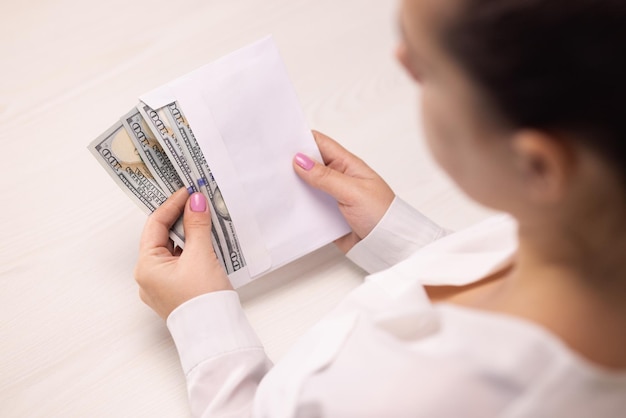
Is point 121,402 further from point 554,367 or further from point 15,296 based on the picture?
point 554,367

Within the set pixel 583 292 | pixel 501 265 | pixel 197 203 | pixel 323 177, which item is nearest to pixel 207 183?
pixel 197 203

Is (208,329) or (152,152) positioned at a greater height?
(152,152)

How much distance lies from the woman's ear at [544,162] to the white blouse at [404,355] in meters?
0.09

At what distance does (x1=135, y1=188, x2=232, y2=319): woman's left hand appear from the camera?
79 cm

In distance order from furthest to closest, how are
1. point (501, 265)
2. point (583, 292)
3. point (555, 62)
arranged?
point (501, 265), point (583, 292), point (555, 62)

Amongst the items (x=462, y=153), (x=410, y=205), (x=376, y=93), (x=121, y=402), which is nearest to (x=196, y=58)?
(x=376, y=93)

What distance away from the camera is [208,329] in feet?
2.51

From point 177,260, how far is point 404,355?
357 mm

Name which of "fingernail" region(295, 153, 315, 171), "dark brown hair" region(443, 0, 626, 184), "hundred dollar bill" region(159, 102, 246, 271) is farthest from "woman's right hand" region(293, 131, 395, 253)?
"dark brown hair" region(443, 0, 626, 184)

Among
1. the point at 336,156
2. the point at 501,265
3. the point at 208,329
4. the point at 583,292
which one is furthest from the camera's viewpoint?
the point at 336,156

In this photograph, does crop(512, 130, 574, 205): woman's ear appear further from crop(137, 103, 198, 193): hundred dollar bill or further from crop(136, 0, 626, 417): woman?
crop(137, 103, 198, 193): hundred dollar bill

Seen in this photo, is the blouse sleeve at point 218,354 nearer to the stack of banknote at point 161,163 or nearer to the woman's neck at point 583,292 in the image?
the stack of banknote at point 161,163

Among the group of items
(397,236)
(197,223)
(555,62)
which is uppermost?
(555,62)

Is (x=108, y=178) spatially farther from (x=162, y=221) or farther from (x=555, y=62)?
(x=555, y=62)
